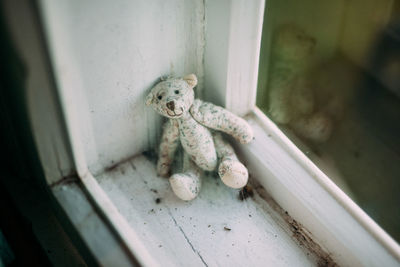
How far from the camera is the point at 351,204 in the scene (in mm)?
782

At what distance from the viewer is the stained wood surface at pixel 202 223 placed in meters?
0.78

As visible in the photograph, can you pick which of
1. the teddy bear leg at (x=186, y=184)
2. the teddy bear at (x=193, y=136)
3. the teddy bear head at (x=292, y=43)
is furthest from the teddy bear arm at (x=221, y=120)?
the teddy bear head at (x=292, y=43)

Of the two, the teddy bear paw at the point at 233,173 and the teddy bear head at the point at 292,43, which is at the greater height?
the teddy bear head at the point at 292,43

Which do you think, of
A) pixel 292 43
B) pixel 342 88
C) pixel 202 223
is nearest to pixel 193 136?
pixel 202 223

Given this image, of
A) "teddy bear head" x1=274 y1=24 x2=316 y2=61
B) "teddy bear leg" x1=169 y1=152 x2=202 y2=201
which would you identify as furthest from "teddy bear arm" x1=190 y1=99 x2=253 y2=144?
"teddy bear head" x1=274 y1=24 x2=316 y2=61

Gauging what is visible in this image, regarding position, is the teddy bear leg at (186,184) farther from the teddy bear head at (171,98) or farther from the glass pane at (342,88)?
the glass pane at (342,88)

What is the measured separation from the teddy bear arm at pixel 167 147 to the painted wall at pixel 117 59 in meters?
0.03

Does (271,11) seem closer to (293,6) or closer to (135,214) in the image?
(293,6)

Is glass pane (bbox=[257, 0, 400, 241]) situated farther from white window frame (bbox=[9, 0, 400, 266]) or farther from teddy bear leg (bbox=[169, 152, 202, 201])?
teddy bear leg (bbox=[169, 152, 202, 201])

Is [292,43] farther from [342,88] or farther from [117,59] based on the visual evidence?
[117,59]

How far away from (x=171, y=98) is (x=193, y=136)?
102 mm

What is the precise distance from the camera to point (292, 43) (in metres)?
1.06

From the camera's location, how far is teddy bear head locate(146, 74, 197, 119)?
0.79 metres

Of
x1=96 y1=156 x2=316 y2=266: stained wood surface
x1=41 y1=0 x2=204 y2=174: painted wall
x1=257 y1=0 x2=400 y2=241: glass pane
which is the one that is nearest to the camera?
x1=41 y1=0 x2=204 y2=174: painted wall
